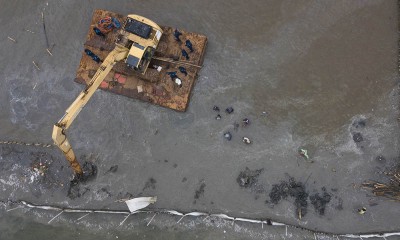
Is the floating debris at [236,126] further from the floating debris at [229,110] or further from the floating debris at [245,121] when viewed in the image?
the floating debris at [229,110]

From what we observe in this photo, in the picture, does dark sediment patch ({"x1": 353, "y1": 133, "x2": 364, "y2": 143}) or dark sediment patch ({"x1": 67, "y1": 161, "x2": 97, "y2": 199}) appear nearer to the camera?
dark sediment patch ({"x1": 353, "y1": 133, "x2": 364, "y2": 143})

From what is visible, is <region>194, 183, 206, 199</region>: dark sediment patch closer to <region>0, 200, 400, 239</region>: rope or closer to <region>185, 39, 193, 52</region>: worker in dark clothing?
<region>0, 200, 400, 239</region>: rope

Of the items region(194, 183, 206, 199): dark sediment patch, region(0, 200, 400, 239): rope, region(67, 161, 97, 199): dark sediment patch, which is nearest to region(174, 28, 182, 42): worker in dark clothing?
region(194, 183, 206, 199): dark sediment patch

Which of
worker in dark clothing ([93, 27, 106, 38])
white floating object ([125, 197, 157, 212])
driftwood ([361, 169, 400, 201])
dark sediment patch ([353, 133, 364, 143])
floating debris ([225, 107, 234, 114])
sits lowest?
white floating object ([125, 197, 157, 212])

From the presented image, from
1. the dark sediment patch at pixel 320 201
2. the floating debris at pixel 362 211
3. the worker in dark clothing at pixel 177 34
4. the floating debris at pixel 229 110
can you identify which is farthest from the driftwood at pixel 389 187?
the worker in dark clothing at pixel 177 34

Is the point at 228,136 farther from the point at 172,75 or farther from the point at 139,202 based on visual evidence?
the point at 139,202
